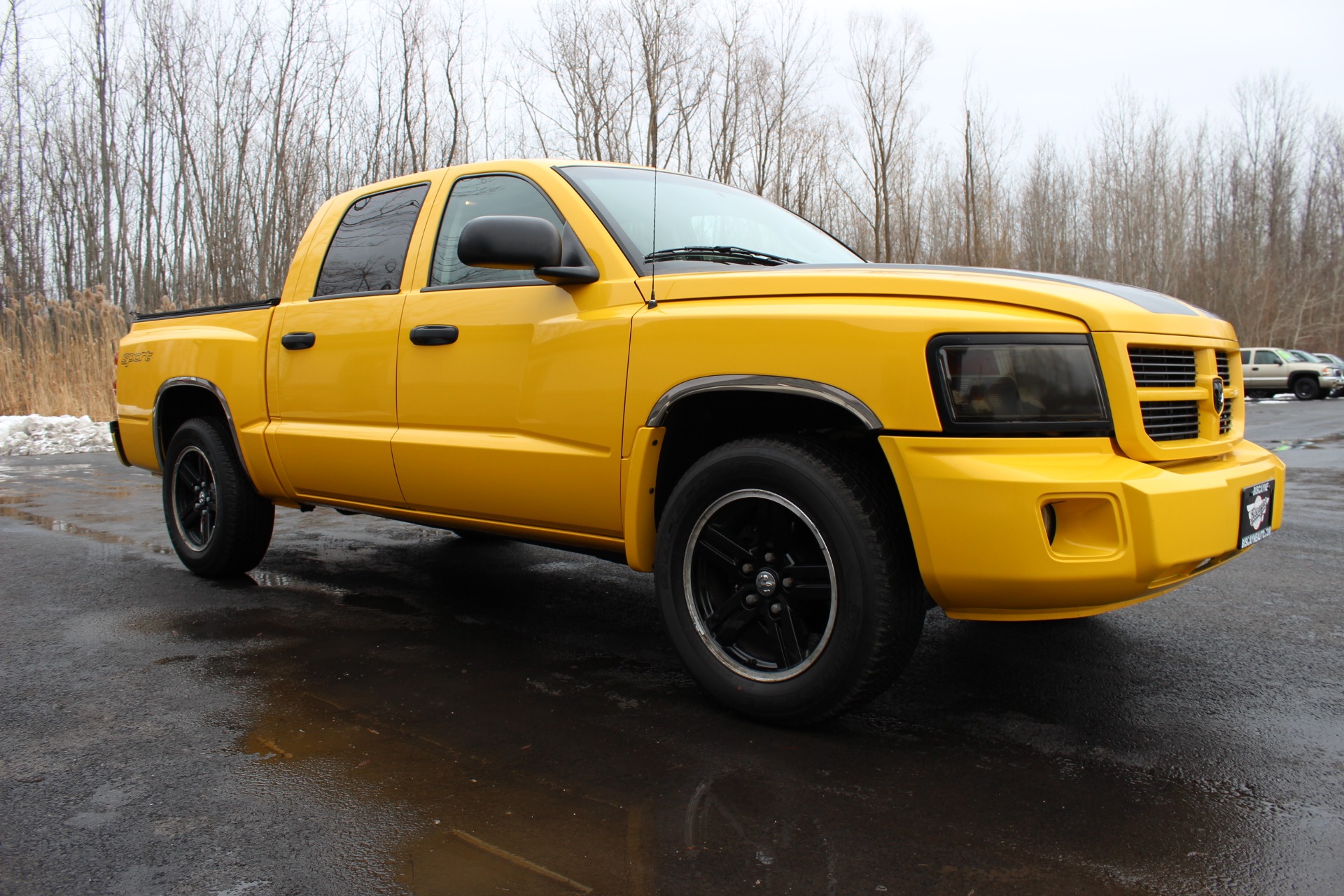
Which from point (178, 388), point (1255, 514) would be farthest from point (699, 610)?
point (178, 388)

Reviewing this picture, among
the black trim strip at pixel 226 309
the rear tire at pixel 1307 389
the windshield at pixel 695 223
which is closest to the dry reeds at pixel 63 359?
the black trim strip at pixel 226 309

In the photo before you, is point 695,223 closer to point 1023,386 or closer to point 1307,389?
point 1023,386

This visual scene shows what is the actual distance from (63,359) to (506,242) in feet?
42.0

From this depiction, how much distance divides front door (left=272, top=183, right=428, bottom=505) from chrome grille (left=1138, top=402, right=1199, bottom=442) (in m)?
2.76

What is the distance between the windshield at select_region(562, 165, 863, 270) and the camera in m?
3.53

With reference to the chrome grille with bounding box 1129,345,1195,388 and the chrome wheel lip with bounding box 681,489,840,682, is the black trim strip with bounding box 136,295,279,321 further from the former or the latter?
the chrome grille with bounding box 1129,345,1195,388

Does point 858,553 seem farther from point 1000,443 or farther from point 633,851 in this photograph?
point 633,851

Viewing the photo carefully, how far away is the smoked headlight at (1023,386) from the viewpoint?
2.56m

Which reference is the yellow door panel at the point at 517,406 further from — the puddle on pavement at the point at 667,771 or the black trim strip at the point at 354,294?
the puddle on pavement at the point at 667,771

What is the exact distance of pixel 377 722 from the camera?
9.78ft

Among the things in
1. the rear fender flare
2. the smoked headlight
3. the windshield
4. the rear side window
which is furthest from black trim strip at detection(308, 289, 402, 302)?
the smoked headlight

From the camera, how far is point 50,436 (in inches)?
468

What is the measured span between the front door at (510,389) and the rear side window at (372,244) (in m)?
0.25

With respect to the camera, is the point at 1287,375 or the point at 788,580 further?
the point at 1287,375
